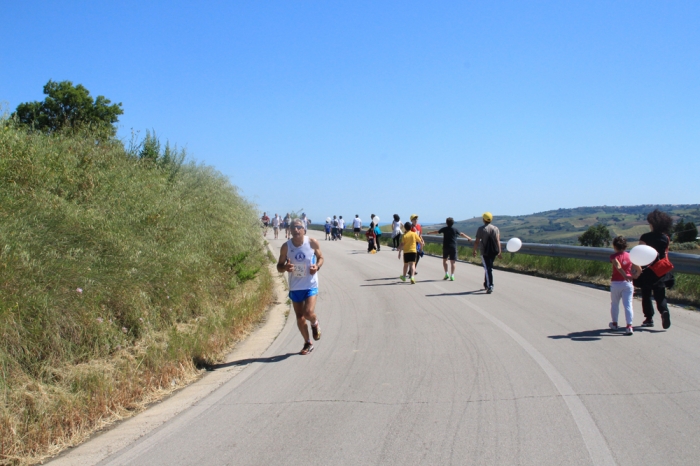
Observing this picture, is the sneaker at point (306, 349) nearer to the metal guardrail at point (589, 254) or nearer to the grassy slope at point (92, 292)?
the grassy slope at point (92, 292)

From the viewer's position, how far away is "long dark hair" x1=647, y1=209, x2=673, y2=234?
9.59 m

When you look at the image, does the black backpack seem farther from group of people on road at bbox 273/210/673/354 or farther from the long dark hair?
the long dark hair

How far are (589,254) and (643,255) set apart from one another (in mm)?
7937

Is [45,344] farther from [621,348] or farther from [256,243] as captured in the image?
[256,243]

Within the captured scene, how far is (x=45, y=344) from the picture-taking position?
21.0ft

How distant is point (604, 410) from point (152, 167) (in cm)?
1092

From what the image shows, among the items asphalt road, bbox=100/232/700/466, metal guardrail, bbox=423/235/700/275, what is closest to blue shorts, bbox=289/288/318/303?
asphalt road, bbox=100/232/700/466

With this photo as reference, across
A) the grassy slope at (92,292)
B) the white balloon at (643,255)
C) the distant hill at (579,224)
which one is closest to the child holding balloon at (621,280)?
the white balloon at (643,255)

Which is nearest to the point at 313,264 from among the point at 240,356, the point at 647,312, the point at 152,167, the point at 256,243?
the point at 240,356

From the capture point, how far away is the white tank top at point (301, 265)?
27.3 feet

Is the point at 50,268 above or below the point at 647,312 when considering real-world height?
above

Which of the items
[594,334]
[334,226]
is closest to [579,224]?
[594,334]

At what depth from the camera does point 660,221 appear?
9602 millimetres

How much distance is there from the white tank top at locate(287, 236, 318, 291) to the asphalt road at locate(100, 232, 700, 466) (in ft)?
3.33
